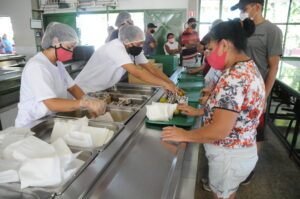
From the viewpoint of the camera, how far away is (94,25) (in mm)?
7355

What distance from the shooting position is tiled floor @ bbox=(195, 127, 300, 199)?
6.57 feet

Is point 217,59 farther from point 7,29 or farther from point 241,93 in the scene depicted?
point 7,29

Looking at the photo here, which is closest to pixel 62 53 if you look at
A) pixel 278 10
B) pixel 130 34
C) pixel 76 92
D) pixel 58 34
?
pixel 58 34

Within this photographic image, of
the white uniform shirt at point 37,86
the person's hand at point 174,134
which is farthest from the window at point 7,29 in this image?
the person's hand at point 174,134

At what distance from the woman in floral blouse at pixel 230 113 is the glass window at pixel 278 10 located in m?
6.00

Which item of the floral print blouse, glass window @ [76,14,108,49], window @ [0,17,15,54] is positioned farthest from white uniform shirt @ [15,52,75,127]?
window @ [0,17,15,54]

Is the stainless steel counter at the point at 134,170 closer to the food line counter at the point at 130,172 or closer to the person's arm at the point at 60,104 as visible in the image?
the food line counter at the point at 130,172

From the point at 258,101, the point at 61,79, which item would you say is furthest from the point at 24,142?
Answer: the point at 258,101

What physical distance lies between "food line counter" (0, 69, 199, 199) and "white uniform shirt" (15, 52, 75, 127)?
536 millimetres

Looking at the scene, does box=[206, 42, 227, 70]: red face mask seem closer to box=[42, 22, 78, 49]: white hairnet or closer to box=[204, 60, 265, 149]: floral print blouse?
box=[204, 60, 265, 149]: floral print blouse

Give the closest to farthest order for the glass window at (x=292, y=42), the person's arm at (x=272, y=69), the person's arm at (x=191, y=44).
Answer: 1. the person's arm at (x=272, y=69)
2. the person's arm at (x=191, y=44)
3. the glass window at (x=292, y=42)

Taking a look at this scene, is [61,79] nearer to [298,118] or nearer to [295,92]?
[295,92]

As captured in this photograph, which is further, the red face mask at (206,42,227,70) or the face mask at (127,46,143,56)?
the face mask at (127,46,143,56)

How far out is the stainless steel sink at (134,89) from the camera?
2323 mm
